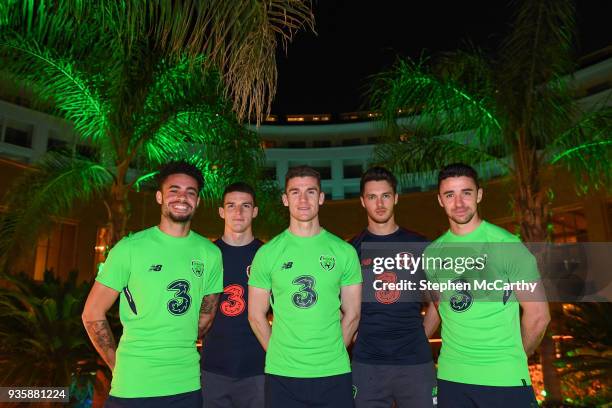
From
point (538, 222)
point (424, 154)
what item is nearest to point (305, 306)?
point (538, 222)

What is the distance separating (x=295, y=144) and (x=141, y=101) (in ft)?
108

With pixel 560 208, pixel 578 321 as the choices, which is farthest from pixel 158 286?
pixel 560 208

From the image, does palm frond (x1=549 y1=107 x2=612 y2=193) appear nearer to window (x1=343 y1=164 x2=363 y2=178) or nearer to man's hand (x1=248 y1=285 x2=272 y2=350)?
man's hand (x1=248 y1=285 x2=272 y2=350)

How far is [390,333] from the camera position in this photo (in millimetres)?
3613

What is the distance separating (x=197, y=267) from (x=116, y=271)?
52cm

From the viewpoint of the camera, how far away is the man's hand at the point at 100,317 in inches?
120

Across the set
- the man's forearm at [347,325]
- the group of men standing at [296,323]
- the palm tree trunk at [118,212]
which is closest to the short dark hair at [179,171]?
the group of men standing at [296,323]

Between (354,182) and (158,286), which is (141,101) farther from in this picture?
(354,182)

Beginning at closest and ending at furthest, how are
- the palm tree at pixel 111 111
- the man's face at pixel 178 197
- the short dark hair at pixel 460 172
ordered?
the man's face at pixel 178 197 < the short dark hair at pixel 460 172 < the palm tree at pixel 111 111

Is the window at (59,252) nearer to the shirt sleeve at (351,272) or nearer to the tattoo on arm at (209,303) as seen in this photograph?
the tattoo on arm at (209,303)

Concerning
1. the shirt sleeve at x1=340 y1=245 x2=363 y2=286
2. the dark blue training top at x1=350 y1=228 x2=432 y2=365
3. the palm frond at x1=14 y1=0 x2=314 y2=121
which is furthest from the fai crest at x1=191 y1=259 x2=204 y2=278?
the dark blue training top at x1=350 y1=228 x2=432 y2=365

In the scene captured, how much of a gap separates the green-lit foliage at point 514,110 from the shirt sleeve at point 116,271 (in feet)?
16.7

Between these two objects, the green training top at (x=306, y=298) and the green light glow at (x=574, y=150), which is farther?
the green light glow at (x=574, y=150)

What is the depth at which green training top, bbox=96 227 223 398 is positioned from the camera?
9.39 ft
